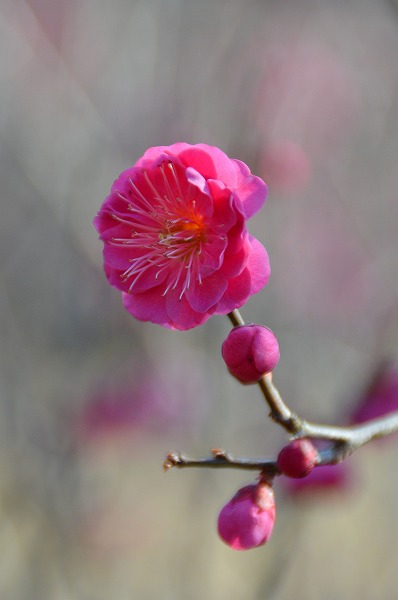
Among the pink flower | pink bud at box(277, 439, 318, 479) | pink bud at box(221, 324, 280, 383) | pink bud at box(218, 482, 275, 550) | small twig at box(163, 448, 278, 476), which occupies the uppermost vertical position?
the pink flower

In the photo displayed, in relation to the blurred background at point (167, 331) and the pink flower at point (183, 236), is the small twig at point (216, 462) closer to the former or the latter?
the pink flower at point (183, 236)

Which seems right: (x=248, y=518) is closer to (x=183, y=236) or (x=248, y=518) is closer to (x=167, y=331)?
(x=183, y=236)

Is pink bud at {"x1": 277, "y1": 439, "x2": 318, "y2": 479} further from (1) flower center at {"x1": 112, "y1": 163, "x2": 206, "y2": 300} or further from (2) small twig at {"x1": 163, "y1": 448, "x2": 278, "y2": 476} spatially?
(1) flower center at {"x1": 112, "y1": 163, "x2": 206, "y2": 300}

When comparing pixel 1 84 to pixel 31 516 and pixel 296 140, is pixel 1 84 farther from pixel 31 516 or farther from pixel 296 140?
pixel 31 516

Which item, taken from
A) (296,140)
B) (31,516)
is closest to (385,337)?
(296,140)

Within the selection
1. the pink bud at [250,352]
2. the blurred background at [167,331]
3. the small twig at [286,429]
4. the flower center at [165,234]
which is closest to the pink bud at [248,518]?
the small twig at [286,429]

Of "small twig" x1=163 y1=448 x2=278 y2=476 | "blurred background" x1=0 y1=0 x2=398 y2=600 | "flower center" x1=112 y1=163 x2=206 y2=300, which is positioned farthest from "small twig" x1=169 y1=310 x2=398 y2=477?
"blurred background" x1=0 y1=0 x2=398 y2=600
